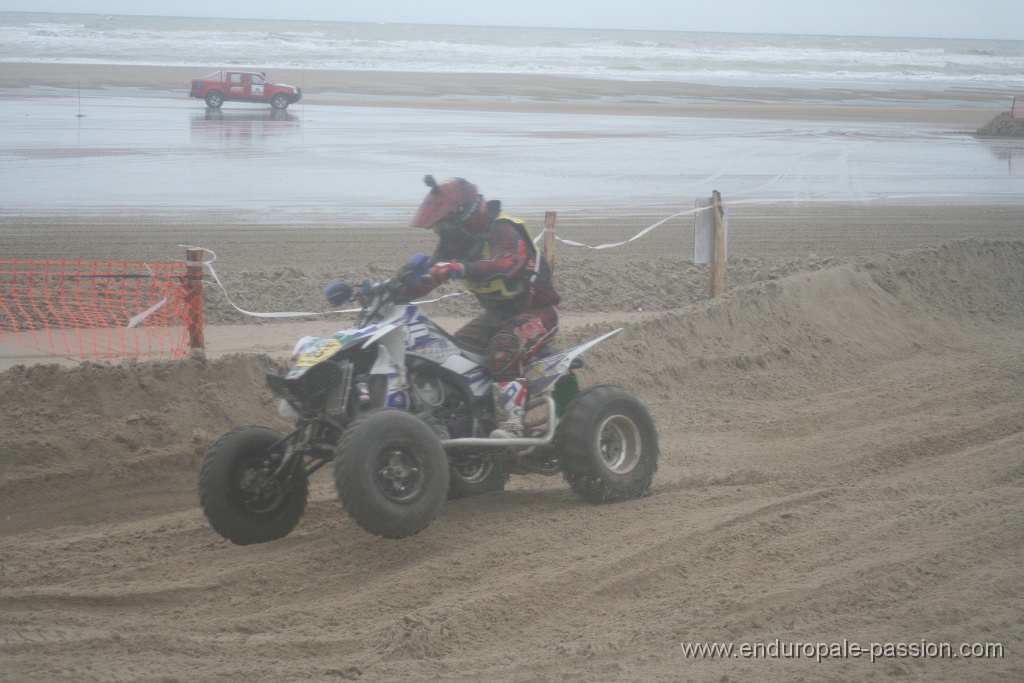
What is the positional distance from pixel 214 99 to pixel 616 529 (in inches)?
1299

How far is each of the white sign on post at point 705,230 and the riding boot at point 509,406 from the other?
5.50 m

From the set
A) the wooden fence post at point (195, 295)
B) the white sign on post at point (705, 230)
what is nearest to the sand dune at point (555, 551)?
the wooden fence post at point (195, 295)

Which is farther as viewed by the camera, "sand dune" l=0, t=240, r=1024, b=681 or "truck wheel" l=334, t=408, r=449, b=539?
"truck wheel" l=334, t=408, r=449, b=539

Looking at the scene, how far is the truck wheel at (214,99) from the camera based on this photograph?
114 ft

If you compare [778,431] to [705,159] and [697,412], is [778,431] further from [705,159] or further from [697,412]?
[705,159]

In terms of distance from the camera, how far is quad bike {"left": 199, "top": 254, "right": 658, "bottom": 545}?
4.86 metres

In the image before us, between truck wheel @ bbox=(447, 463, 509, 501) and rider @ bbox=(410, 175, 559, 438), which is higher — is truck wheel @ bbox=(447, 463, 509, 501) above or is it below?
below

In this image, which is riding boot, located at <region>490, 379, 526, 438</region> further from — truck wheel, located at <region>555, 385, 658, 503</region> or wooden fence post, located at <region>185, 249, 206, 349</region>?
wooden fence post, located at <region>185, 249, 206, 349</region>

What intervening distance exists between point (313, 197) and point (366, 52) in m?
61.6

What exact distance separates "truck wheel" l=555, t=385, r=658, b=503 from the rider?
349mm

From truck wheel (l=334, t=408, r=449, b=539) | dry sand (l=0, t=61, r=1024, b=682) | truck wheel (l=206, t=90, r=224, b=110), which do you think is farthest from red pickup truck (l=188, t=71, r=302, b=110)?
truck wheel (l=334, t=408, r=449, b=539)

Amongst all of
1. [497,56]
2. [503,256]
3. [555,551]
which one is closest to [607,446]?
[555,551]

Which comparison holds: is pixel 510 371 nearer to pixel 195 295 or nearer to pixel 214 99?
pixel 195 295

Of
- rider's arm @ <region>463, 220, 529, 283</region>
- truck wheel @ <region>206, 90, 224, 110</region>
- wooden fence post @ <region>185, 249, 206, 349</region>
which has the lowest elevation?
wooden fence post @ <region>185, 249, 206, 349</region>
